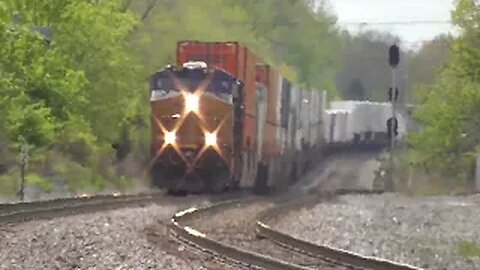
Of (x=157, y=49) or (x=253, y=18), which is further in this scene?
(x=253, y=18)

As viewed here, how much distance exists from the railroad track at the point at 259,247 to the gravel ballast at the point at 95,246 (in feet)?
1.08

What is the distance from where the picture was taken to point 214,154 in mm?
→ 28766

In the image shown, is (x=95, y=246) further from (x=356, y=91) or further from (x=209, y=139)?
(x=356, y=91)

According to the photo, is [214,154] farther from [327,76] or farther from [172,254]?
[327,76]

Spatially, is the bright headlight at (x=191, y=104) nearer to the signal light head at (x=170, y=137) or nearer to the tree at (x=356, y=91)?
the signal light head at (x=170, y=137)

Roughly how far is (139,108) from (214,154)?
14.4 meters

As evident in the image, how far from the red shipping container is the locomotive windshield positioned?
129cm

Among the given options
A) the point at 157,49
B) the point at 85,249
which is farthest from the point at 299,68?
the point at 85,249

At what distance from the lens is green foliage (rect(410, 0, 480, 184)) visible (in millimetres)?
50556

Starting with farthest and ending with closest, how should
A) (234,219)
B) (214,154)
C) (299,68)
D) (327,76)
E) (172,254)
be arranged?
1. (327,76)
2. (299,68)
3. (214,154)
4. (234,219)
5. (172,254)

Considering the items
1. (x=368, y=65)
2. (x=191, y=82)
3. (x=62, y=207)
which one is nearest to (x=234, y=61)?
(x=191, y=82)

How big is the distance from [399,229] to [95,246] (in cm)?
772

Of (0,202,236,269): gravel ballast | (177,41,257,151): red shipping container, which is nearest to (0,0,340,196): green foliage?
(177,41,257,151): red shipping container

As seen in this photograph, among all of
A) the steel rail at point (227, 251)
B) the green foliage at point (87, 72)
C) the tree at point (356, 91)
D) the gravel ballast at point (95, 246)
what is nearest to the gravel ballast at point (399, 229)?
the steel rail at point (227, 251)
